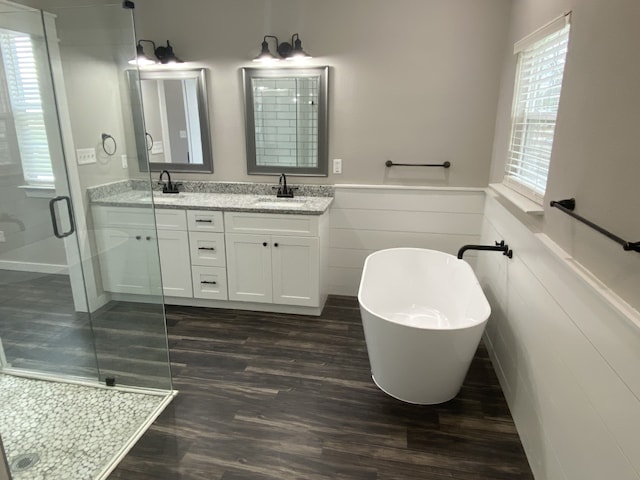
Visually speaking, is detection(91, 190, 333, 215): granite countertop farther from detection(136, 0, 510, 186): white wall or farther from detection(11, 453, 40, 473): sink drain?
detection(11, 453, 40, 473): sink drain

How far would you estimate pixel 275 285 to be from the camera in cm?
329

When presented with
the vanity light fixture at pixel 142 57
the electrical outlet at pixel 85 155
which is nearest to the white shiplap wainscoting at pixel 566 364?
the electrical outlet at pixel 85 155

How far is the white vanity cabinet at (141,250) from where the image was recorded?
274cm

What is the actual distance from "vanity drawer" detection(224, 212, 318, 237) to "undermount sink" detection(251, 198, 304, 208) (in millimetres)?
91

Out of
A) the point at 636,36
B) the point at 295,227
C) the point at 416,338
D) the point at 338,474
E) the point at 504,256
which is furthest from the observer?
the point at 295,227

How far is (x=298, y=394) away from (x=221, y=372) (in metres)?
0.55

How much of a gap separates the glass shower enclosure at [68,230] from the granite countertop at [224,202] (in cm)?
11

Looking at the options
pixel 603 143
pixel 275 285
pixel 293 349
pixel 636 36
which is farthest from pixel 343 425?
pixel 636 36

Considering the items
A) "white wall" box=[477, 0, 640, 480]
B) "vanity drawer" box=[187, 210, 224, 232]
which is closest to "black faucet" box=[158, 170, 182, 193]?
"vanity drawer" box=[187, 210, 224, 232]

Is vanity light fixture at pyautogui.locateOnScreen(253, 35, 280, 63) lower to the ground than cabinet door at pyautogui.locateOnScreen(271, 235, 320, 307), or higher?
higher

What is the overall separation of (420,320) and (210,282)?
5.64 feet

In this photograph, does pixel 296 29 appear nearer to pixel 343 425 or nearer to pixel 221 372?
pixel 221 372

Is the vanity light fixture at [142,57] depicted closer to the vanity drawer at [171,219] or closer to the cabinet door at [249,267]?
the vanity drawer at [171,219]

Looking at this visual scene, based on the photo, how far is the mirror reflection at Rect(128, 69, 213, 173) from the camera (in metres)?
3.49
